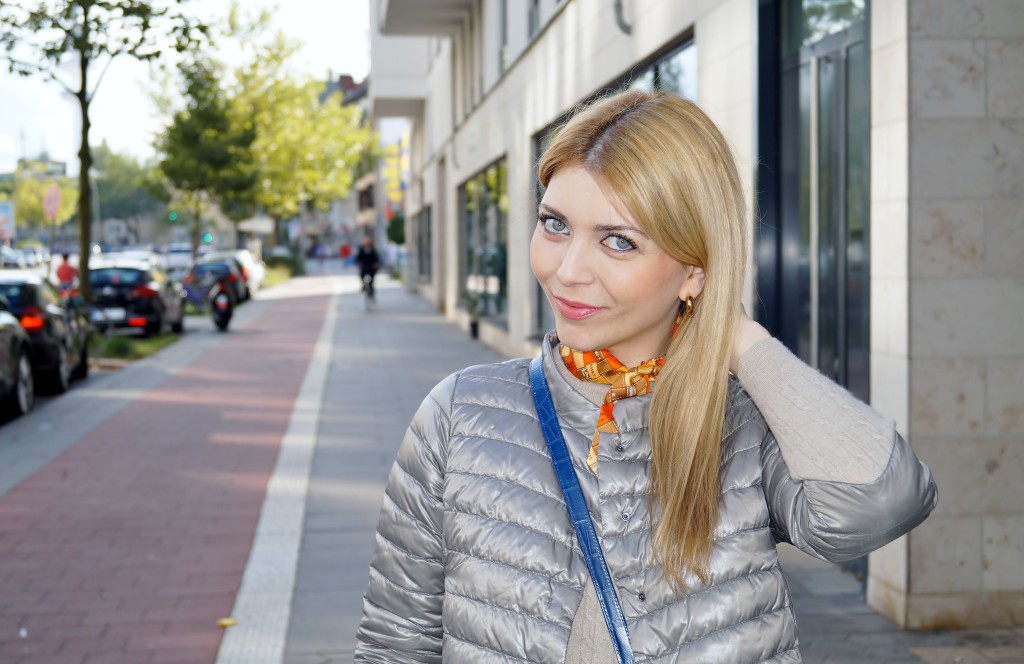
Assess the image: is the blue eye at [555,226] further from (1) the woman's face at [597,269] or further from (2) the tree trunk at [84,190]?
(2) the tree trunk at [84,190]

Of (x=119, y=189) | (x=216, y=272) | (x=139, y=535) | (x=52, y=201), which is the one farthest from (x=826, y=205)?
(x=119, y=189)

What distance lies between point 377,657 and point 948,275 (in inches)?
154

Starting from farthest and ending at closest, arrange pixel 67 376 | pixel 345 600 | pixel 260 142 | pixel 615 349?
1. pixel 260 142
2. pixel 67 376
3. pixel 345 600
4. pixel 615 349

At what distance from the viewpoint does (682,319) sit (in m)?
2.12

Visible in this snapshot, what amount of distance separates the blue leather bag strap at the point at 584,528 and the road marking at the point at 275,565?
140 inches

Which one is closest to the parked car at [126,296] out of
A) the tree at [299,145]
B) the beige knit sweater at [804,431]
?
the beige knit sweater at [804,431]

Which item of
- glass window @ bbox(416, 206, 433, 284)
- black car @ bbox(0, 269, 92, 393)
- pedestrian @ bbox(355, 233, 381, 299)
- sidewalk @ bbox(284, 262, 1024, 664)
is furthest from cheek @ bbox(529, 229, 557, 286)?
glass window @ bbox(416, 206, 433, 284)

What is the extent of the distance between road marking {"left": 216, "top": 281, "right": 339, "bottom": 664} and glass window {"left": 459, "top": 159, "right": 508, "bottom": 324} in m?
8.54

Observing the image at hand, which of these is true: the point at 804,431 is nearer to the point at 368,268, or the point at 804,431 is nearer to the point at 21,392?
Result: the point at 21,392

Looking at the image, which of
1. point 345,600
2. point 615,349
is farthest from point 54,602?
point 615,349

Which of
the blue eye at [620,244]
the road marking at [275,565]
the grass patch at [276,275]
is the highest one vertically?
the blue eye at [620,244]

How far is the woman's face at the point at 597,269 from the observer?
196cm

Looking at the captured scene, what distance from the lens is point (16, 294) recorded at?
1470 cm

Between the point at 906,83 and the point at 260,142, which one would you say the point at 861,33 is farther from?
the point at 260,142
